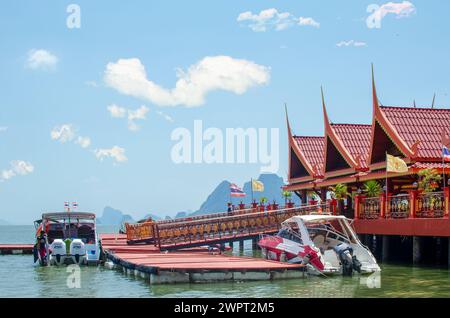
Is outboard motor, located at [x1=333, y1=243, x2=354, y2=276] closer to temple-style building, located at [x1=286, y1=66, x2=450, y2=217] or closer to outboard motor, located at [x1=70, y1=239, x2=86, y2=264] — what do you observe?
temple-style building, located at [x1=286, y1=66, x2=450, y2=217]

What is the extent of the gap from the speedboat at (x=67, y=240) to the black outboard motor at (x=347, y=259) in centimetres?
1135

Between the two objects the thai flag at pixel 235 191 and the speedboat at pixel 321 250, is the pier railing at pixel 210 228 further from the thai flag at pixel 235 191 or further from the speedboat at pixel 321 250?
the thai flag at pixel 235 191

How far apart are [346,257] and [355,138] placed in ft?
62.5

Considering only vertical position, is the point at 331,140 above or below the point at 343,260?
above

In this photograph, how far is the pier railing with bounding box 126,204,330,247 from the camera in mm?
36219

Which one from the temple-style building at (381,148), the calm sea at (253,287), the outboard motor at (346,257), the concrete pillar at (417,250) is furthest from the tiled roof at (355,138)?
the outboard motor at (346,257)

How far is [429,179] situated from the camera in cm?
3089

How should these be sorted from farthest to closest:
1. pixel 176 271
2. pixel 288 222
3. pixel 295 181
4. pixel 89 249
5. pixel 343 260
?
pixel 295 181 < pixel 89 249 < pixel 288 222 < pixel 343 260 < pixel 176 271

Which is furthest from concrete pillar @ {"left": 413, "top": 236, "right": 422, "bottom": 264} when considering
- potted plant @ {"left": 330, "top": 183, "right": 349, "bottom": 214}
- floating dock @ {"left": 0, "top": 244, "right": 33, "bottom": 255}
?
floating dock @ {"left": 0, "top": 244, "right": 33, "bottom": 255}

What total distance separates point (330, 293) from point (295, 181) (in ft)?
100

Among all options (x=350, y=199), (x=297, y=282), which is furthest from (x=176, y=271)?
(x=350, y=199)

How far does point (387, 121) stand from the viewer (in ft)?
114

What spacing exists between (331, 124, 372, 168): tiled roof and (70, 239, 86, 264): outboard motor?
54.2 feet
